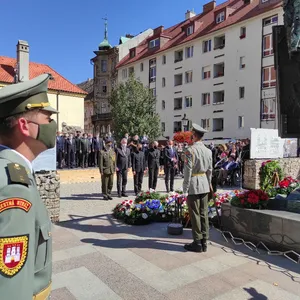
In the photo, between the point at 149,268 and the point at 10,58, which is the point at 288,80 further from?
the point at 10,58

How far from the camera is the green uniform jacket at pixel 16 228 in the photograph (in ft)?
4.10

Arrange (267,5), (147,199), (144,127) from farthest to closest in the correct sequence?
(144,127) < (267,5) < (147,199)

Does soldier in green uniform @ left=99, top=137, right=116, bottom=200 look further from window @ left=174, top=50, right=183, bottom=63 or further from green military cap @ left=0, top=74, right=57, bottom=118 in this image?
window @ left=174, top=50, right=183, bottom=63

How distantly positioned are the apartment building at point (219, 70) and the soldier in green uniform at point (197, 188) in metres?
22.9

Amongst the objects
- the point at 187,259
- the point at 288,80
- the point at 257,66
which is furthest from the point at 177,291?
the point at 257,66

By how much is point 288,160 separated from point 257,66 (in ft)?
58.7

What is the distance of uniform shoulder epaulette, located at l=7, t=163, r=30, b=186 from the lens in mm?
1318

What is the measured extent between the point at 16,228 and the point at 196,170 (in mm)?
4352

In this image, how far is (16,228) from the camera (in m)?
1.28

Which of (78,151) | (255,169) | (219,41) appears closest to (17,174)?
(255,169)

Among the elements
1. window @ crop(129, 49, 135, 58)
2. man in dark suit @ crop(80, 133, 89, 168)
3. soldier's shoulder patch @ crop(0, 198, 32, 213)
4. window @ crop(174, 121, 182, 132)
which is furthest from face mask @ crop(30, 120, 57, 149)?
window @ crop(129, 49, 135, 58)

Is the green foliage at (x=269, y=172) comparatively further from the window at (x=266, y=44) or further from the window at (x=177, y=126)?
the window at (x=177, y=126)

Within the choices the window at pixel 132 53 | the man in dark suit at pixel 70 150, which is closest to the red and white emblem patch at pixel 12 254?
the man in dark suit at pixel 70 150

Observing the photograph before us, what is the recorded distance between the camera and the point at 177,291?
3879 mm
